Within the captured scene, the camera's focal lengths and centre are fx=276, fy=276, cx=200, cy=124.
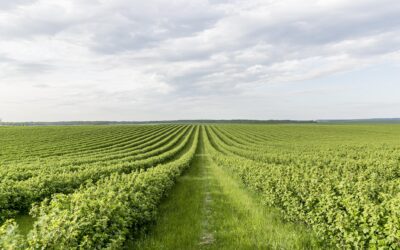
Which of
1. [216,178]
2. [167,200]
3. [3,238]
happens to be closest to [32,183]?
[167,200]

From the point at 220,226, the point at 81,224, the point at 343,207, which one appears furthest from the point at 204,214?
the point at 81,224

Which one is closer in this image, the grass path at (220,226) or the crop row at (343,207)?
the crop row at (343,207)

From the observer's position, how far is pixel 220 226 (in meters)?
11.0

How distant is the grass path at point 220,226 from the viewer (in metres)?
9.19

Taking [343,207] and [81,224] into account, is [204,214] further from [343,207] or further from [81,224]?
[81,224]

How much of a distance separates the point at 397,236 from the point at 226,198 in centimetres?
1031

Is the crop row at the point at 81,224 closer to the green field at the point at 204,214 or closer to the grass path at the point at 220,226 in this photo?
the green field at the point at 204,214

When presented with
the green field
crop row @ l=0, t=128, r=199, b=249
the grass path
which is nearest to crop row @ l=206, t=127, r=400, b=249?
the green field

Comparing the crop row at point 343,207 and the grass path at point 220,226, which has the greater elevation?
the crop row at point 343,207

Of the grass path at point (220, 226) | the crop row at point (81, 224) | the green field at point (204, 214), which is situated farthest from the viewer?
the grass path at point (220, 226)

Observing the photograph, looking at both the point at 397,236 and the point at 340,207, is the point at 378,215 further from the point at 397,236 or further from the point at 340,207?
the point at 340,207

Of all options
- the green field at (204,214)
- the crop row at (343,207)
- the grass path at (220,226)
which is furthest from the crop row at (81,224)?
the crop row at (343,207)

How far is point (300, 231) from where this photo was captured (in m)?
10.1

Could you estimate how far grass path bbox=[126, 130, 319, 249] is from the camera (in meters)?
9.19
